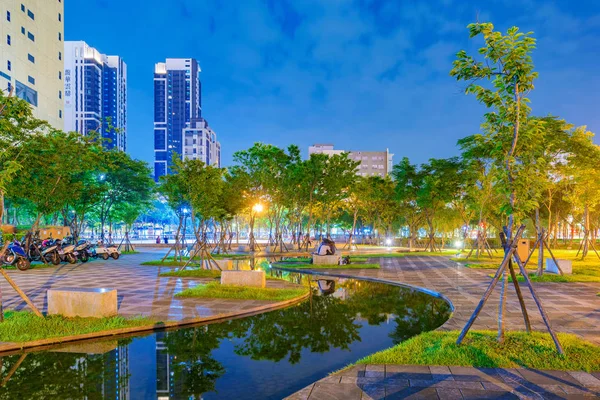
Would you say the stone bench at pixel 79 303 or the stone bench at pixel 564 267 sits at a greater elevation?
the stone bench at pixel 79 303

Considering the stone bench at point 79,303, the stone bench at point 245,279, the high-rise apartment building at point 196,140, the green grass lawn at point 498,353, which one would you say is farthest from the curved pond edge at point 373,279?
the high-rise apartment building at point 196,140

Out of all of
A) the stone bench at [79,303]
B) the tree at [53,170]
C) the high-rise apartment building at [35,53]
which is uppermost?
the high-rise apartment building at [35,53]

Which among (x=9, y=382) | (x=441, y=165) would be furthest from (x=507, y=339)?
(x=441, y=165)

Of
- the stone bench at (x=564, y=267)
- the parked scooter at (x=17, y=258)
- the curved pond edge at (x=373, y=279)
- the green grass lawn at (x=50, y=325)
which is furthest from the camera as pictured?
the parked scooter at (x=17, y=258)

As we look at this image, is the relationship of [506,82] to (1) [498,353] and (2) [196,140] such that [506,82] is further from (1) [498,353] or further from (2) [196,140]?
(2) [196,140]

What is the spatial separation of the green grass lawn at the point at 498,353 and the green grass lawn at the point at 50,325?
19.5 ft

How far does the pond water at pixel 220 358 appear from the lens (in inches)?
247

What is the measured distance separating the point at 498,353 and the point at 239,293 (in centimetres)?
845

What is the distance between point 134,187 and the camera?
35.0 metres

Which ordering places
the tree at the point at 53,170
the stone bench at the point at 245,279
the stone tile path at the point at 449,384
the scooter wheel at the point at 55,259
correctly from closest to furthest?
the stone tile path at the point at 449,384
the stone bench at the point at 245,279
the tree at the point at 53,170
the scooter wheel at the point at 55,259

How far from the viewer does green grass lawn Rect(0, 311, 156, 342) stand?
8422 millimetres

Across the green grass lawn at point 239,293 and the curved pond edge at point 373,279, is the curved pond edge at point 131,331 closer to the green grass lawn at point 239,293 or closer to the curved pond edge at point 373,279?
the green grass lawn at point 239,293

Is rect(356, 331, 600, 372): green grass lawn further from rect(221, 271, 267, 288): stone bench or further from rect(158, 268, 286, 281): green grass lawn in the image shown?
rect(158, 268, 286, 281): green grass lawn

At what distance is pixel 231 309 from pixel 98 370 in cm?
455
